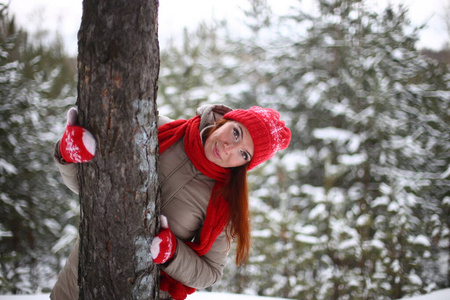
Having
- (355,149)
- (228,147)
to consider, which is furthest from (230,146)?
(355,149)

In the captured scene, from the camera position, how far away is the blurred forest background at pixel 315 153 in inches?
137

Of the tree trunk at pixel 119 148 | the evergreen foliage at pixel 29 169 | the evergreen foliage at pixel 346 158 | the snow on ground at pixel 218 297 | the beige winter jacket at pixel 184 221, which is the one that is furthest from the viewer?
the evergreen foliage at pixel 346 158

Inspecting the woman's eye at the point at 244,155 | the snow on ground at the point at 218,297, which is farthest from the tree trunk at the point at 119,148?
the snow on ground at the point at 218,297

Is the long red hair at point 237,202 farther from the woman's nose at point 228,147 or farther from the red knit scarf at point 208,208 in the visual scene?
the woman's nose at point 228,147

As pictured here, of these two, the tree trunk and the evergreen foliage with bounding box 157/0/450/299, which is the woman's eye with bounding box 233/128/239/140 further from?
the evergreen foliage with bounding box 157/0/450/299

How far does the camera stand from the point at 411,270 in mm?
3564

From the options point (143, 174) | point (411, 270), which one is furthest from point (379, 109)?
point (143, 174)

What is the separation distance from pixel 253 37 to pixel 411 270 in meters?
4.34

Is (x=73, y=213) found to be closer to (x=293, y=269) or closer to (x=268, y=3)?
(x=293, y=269)

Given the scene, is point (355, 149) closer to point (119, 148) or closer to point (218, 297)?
point (218, 297)

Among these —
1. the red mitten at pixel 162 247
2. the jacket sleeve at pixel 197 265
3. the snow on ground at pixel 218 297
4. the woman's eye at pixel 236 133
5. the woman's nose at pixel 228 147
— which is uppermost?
the woman's eye at pixel 236 133

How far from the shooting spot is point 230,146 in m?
1.24

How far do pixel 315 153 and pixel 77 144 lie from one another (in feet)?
13.7

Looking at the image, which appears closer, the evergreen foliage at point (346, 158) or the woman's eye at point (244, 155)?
the woman's eye at point (244, 155)
